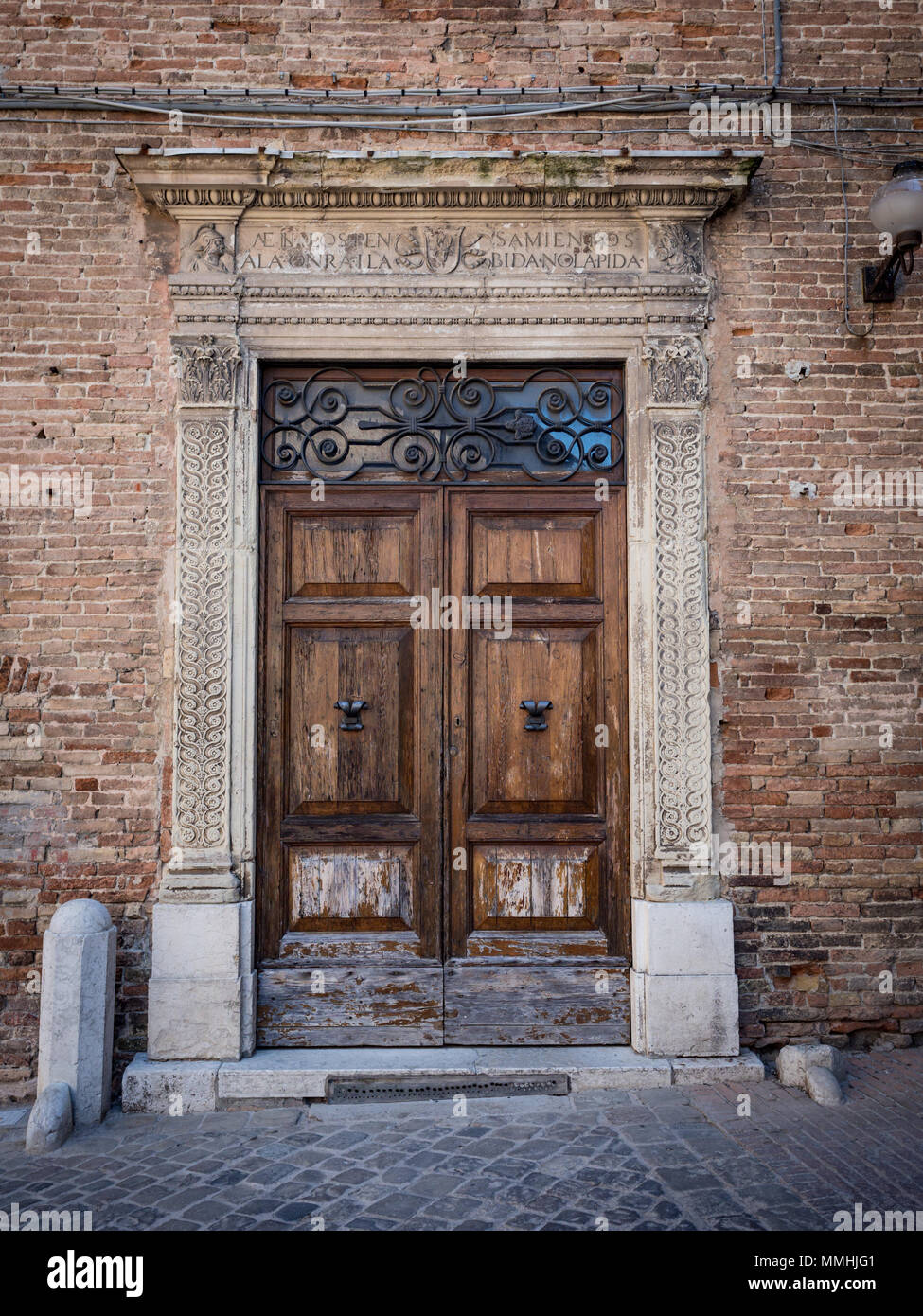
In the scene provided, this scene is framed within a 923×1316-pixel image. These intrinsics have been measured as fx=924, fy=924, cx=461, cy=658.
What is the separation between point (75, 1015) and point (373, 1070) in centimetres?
142

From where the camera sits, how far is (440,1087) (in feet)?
14.8

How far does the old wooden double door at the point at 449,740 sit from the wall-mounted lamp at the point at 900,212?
1.79 meters

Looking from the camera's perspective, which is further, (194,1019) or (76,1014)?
(194,1019)

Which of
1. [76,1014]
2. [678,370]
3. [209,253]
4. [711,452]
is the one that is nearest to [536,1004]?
[76,1014]

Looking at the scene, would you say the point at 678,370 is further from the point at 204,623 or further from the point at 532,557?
the point at 204,623

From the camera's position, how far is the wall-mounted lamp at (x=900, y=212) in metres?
4.39

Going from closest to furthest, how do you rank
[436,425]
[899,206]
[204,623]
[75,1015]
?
[75,1015]
[899,206]
[204,623]
[436,425]

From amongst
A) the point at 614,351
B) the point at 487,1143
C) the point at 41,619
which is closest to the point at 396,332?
the point at 614,351

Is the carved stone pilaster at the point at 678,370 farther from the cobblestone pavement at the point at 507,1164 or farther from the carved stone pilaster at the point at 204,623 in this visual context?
the cobblestone pavement at the point at 507,1164

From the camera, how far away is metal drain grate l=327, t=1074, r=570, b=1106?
4465 mm

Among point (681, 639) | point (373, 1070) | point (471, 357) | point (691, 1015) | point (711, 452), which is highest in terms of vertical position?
point (471, 357)

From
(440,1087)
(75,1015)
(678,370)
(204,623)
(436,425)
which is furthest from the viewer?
(436,425)

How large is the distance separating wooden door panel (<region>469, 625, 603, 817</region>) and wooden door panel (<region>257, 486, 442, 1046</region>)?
254mm

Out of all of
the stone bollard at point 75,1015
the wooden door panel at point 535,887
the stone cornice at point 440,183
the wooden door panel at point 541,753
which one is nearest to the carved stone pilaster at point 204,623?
the stone bollard at point 75,1015
